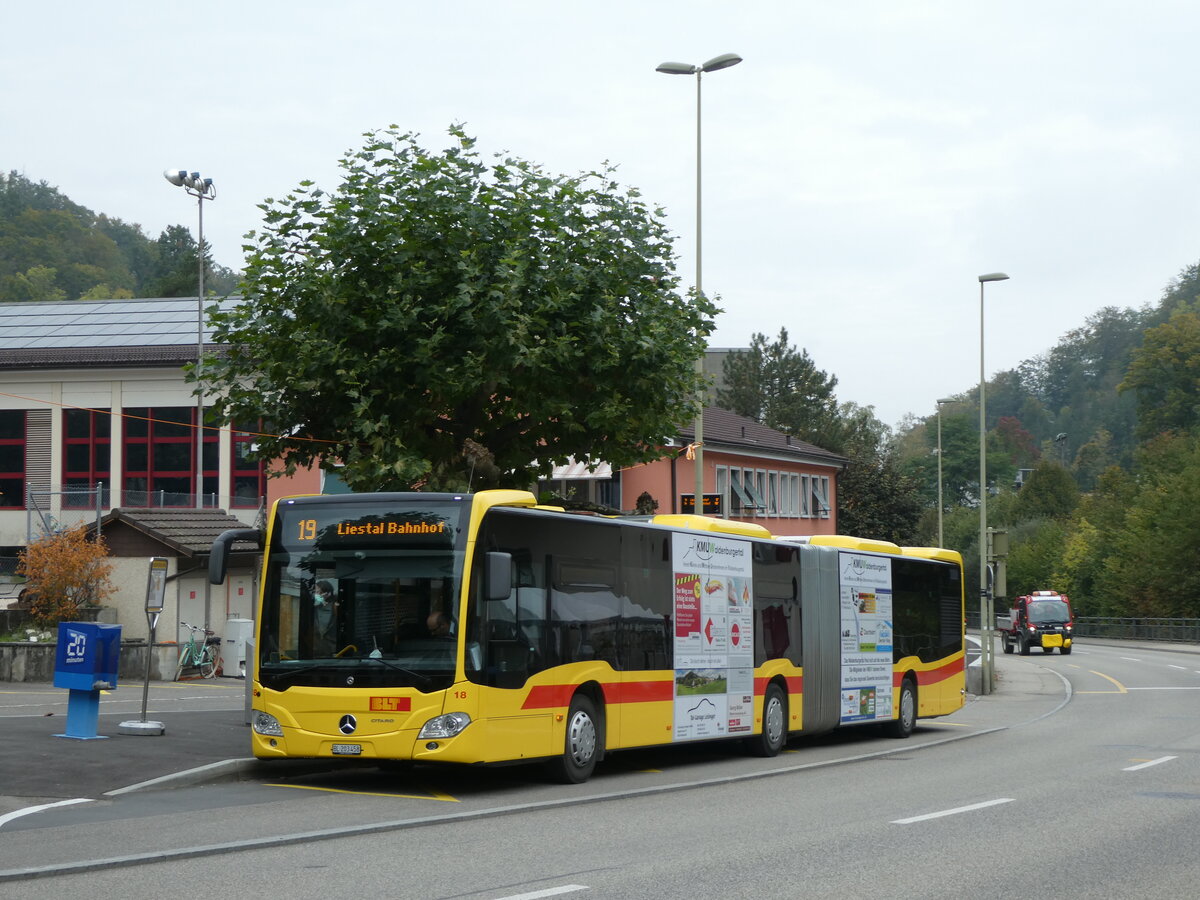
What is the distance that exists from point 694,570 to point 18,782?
813cm

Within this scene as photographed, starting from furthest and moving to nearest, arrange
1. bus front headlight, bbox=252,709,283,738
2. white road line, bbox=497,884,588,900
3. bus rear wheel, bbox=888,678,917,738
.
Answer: bus rear wheel, bbox=888,678,917,738 → bus front headlight, bbox=252,709,283,738 → white road line, bbox=497,884,588,900

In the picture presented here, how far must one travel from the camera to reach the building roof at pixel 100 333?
47.4 meters

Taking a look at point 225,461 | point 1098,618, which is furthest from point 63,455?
point 1098,618

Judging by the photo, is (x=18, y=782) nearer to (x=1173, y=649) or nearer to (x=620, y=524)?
(x=620, y=524)

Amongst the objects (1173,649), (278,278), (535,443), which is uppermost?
(278,278)

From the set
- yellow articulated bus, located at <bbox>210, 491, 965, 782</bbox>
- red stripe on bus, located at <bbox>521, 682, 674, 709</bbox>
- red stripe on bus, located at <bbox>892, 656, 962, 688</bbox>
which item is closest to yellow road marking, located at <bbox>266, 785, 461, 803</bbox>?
yellow articulated bus, located at <bbox>210, 491, 965, 782</bbox>

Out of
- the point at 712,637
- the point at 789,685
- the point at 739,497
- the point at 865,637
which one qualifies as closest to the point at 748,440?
the point at 739,497

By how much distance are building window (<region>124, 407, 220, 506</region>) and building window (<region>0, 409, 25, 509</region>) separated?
3.17 meters

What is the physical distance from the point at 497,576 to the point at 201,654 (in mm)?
23581

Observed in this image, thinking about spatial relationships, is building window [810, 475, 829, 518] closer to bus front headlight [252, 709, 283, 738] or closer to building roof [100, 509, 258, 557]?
building roof [100, 509, 258, 557]

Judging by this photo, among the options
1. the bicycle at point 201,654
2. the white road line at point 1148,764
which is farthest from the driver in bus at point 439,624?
the bicycle at point 201,654

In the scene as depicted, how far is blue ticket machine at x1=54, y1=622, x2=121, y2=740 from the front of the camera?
17.5m

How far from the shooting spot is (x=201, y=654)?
3634 centimetres

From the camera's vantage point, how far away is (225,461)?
46312mm
